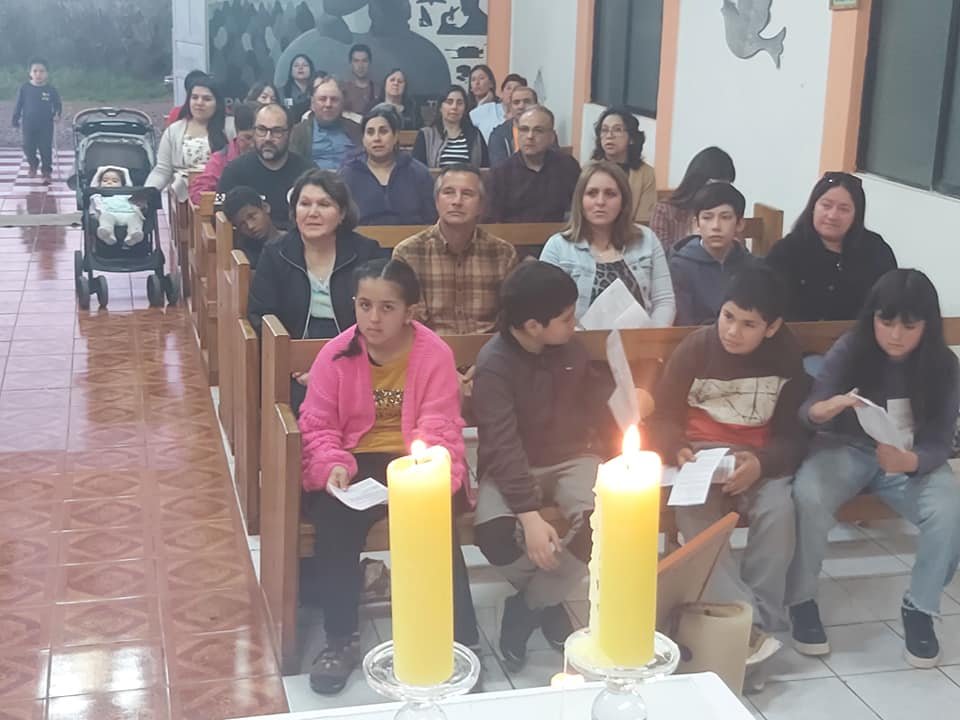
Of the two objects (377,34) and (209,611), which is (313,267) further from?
(377,34)

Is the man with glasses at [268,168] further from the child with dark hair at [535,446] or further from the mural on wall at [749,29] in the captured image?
the child with dark hair at [535,446]

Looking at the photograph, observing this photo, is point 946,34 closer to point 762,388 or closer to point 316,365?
point 762,388

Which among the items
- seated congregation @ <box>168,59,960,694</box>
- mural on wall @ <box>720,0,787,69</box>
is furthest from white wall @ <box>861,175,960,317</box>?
mural on wall @ <box>720,0,787,69</box>

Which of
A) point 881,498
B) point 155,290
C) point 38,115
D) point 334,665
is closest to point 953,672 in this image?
point 881,498

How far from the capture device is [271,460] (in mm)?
3309

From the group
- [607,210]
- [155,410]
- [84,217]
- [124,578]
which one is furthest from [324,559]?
[84,217]

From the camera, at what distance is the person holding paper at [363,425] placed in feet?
10.1

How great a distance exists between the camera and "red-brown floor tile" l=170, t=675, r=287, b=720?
116 inches

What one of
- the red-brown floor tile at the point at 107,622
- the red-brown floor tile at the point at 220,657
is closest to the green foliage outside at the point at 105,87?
the red-brown floor tile at the point at 107,622

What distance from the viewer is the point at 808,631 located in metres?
3.27

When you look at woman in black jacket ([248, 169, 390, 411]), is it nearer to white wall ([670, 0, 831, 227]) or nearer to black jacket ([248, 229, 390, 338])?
black jacket ([248, 229, 390, 338])

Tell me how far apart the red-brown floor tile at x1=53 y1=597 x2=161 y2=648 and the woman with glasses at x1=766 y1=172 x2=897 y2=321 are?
86.6 inches

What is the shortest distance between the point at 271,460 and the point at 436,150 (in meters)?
4.35

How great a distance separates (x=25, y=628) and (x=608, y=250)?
2.13 metres
